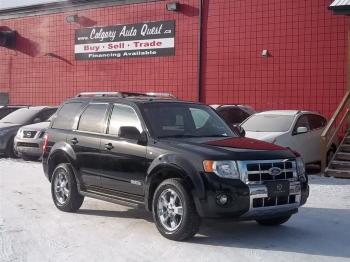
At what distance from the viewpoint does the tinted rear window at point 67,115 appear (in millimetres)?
9106

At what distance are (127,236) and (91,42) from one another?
17008 mm

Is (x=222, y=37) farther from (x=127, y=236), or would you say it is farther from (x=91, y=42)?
(x=127, y=236)

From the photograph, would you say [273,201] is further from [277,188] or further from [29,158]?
[29,158]

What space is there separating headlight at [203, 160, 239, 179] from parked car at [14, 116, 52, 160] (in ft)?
31.4

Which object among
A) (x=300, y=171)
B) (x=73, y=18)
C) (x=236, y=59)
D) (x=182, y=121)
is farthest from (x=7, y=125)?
(x=300, y=171)

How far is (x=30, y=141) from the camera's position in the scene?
15.7 meters

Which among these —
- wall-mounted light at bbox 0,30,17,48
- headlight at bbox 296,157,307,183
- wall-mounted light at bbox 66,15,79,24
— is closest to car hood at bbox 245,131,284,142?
headlight at bbox 296,157,307,183

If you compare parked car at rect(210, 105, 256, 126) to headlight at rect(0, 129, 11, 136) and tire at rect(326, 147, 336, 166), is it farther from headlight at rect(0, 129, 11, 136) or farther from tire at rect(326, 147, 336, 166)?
headlight at rect(0, 129, 11, 136)

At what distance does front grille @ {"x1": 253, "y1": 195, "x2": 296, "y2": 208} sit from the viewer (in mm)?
6785

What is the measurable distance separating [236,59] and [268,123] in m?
5.90

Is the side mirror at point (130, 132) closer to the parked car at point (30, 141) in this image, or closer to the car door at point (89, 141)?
the car door at point (89, 141)

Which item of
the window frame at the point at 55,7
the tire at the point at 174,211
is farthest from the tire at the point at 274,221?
the window frame at the point at 55,7

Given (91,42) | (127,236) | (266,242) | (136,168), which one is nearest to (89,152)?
(136,168)

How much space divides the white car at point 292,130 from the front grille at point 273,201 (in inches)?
223
